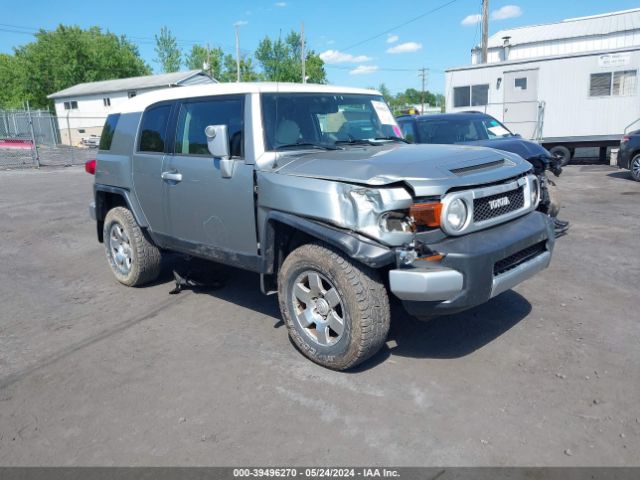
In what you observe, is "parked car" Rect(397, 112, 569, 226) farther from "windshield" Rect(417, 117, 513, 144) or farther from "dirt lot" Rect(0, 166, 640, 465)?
"dirt lot" Rect(0, 166, 640, 465)

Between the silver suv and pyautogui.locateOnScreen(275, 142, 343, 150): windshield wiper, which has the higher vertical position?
pyautogui.locateOnScreen(275, 142, 343, 150): windshield wiper

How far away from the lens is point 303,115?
4.47m

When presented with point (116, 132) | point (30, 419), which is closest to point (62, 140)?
point (116, 132)

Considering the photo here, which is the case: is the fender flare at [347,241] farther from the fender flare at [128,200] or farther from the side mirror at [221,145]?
the fender flare at [128,200]

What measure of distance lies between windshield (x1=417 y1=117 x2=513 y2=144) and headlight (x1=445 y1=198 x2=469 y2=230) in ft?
19.5

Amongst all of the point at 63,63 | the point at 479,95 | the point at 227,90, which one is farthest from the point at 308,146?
the point at 63,63

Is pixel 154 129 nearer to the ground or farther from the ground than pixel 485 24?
nearer to the ground

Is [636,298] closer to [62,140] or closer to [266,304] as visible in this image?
[266,304]

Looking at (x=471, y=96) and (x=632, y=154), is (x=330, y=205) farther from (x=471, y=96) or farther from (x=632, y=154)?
(x=471, y=96)

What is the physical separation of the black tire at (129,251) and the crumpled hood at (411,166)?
7.34 ft

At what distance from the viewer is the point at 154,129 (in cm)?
519

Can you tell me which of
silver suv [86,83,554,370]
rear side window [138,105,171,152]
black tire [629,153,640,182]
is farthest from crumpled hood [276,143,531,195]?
black tire [629,153,640,182]

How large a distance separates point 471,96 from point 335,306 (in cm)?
1630

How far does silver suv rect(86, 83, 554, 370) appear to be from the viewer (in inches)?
132
